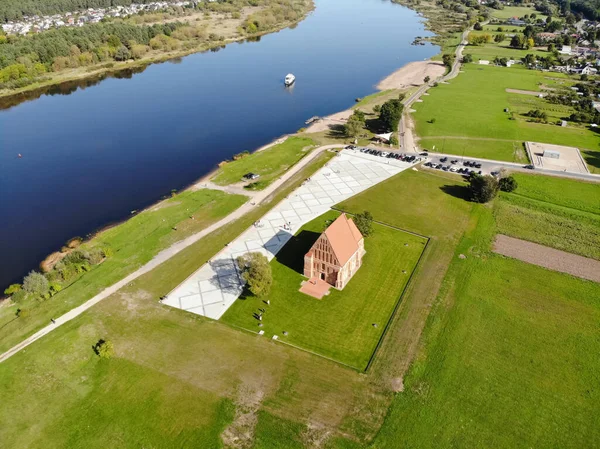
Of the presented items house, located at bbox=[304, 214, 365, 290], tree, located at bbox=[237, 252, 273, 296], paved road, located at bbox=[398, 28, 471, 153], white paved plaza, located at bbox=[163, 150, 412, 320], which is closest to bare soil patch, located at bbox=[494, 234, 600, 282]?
house, located at bbox=[304, 214, 365, 290]

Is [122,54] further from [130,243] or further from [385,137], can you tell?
[130,243]

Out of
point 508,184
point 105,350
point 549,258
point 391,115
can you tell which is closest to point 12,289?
point 105,350

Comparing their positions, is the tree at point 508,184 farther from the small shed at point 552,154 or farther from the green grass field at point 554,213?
the small shed at point 552,154

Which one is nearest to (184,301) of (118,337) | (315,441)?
(118,337)

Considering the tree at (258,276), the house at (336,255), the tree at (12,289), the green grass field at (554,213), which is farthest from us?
the green grass field at (554,213)

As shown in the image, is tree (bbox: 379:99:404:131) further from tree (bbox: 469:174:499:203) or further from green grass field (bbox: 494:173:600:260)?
tree (bbox: 469:174:499:203)

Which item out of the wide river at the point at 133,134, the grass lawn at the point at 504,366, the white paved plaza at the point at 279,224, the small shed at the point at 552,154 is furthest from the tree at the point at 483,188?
the wide river at the point at 133,134
